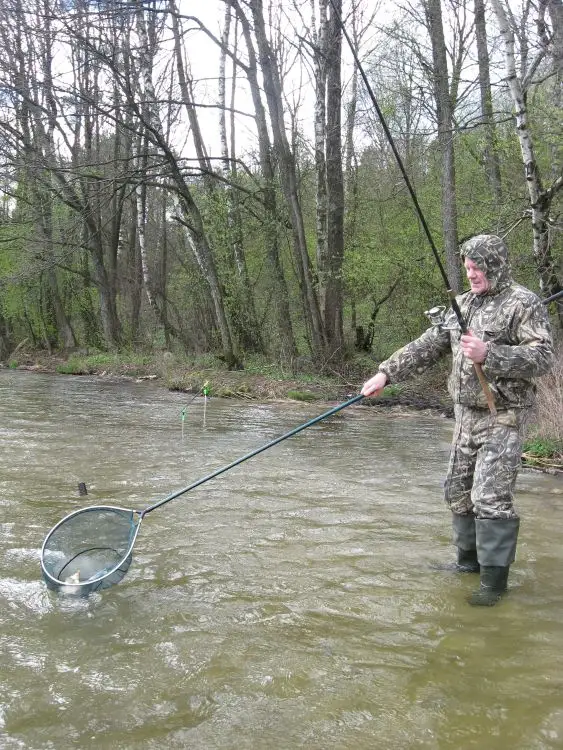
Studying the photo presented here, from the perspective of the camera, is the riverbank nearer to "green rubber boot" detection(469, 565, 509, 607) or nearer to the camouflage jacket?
the camouflage jacket

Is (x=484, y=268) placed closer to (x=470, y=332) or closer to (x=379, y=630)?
(x=470, y=332)

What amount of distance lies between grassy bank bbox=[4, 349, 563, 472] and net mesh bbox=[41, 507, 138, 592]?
506cm

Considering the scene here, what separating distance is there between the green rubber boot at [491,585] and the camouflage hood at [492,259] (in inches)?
64.2

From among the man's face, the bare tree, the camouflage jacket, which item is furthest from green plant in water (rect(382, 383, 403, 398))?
the man's face

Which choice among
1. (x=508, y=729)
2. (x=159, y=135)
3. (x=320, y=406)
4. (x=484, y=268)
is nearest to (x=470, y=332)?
(x=484, y=268)

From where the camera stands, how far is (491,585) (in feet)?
12.6

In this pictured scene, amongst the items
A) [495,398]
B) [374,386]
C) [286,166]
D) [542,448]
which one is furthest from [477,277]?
[286,166]

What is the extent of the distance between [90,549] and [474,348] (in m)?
2.60

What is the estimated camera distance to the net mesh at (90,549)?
12.7 ft

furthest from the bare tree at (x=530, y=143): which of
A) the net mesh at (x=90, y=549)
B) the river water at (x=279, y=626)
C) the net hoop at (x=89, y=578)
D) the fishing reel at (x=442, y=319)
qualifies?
the net hoop at (x=89, y=578)

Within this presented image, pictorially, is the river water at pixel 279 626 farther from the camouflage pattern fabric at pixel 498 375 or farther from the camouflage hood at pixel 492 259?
the camouflage hood at pixel 492 259

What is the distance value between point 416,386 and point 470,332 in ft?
36.4

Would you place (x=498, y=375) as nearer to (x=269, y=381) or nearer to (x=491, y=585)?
(x=491, y=585)

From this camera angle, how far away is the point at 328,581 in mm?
4133
